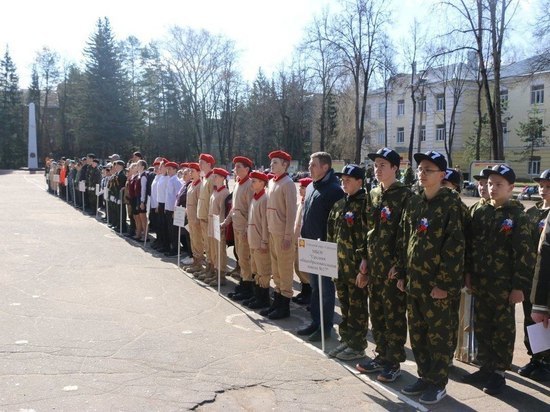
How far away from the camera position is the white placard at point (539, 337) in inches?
154

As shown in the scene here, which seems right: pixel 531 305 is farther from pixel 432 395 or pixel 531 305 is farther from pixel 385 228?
pixel 385 228

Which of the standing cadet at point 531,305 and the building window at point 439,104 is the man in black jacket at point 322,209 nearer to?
the standing cadet at point 531,305

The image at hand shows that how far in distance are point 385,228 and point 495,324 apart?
1357 millimetres

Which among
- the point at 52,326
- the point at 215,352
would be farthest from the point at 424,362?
the point at 52,326

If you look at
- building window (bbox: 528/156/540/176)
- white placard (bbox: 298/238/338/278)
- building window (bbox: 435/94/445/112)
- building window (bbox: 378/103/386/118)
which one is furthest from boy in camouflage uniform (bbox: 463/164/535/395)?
building window (bbox: 378/103/386/118)

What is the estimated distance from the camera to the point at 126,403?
4.48 metres

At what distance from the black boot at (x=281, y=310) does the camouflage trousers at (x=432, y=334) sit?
2807 mm

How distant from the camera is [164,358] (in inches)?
221

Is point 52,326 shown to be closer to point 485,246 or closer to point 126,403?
point 126,403

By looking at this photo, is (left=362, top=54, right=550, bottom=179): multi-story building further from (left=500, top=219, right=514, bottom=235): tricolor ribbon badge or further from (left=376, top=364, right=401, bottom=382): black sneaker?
(left=376, top=364, right=401, bottom=382): black sneaker

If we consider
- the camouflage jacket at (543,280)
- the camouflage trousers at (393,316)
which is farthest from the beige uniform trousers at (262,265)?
the camouflage jacket at (543,280)

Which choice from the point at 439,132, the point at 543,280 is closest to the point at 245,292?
the point at 543,280

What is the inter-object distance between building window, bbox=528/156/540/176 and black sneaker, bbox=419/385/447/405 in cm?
5873

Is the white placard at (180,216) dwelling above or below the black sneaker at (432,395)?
above
